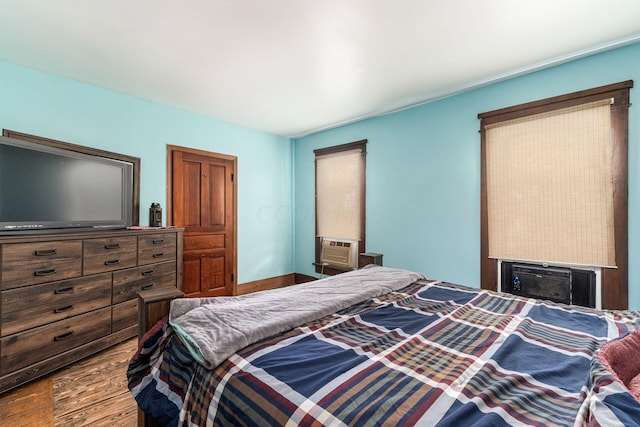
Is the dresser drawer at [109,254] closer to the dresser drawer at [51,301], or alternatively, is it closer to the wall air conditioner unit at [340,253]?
the dresser drawer at [51,301]

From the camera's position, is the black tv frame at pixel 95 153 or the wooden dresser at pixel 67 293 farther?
the black tv frame at pixel 95 153

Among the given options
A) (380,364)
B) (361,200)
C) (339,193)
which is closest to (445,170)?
(361,200)

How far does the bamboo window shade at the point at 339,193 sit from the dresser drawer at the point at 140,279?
7.29ft

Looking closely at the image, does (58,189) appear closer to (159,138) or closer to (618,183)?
(159,138)

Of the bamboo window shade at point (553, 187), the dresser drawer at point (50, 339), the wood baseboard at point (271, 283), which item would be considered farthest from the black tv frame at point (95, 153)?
the bamboo window shade at point (553, 187)

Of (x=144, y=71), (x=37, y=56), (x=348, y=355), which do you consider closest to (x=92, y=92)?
(x=37, y=56)

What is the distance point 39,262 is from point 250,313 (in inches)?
70.8

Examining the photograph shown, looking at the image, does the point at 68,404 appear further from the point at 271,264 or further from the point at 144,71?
the point at 271,264

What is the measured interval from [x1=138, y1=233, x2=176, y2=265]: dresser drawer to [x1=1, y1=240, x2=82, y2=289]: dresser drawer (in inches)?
18.9

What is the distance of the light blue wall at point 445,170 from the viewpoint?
226 centimetres

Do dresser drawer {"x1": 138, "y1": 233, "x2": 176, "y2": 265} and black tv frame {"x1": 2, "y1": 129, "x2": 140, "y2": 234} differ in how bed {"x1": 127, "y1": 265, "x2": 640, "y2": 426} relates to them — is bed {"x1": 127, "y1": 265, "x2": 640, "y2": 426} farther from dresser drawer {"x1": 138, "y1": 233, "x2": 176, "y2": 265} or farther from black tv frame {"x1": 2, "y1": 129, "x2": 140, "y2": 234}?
black tv frame {"x1": 2, "y1": 129, "x2": 140, "y2": 234}

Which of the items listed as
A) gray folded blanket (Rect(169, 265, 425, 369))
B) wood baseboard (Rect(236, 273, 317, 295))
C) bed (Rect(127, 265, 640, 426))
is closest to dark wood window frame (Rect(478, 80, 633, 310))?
bed (Rect(127, 265, 640, 426))

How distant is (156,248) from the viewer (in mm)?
2760

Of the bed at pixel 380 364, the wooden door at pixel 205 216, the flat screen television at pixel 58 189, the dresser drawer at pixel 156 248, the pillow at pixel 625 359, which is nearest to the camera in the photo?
the bed at pixel 380 364
